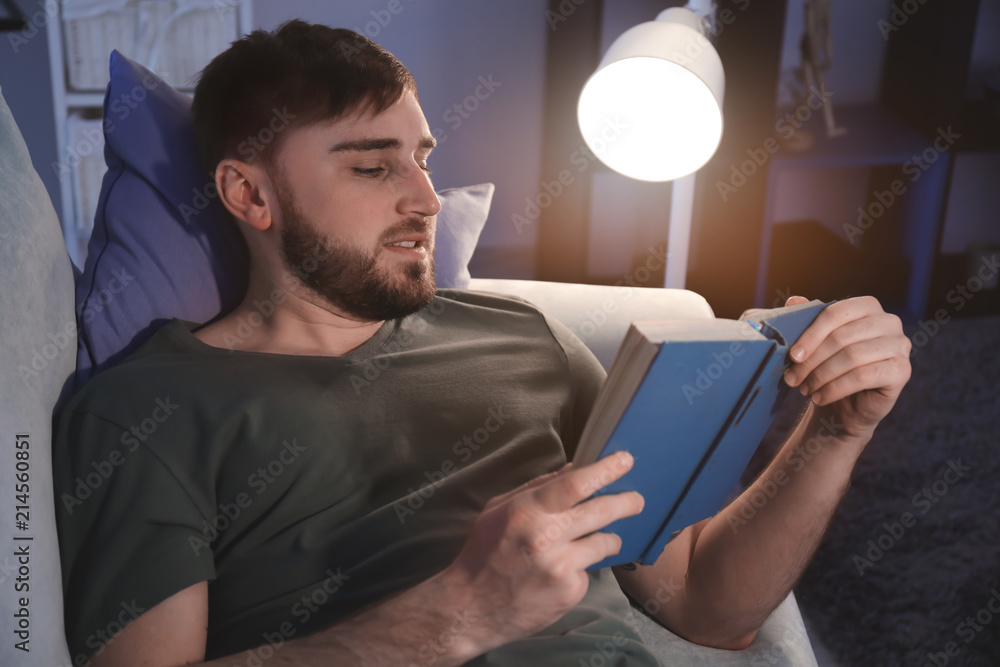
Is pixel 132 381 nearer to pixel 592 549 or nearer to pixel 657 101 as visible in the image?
pixel 592 549

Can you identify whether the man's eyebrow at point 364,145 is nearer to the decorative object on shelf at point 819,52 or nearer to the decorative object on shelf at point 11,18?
the decorative object on shelf at point 819,52

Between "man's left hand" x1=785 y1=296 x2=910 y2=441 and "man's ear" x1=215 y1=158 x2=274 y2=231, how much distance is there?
2.26 ft

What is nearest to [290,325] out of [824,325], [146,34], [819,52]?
[824,325]

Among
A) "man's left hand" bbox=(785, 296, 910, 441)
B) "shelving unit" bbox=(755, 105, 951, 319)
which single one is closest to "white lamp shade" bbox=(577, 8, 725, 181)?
"man's left hand" bbox=(785, 296, 910, 441)

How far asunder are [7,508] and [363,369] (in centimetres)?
38

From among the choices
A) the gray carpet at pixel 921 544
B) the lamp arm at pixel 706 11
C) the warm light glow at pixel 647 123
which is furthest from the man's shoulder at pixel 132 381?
the gray carpet at pixel 921 544

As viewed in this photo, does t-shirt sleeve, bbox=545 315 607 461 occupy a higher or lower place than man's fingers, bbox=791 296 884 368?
lower

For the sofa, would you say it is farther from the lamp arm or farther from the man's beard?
the lamp arm

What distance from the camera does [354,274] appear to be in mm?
937

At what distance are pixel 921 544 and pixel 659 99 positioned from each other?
3.72 ft

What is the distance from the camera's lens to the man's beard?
0.94 meters

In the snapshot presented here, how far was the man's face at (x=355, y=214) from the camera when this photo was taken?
936 millimetres

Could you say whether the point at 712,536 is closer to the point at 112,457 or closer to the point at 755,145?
the point at 112,457

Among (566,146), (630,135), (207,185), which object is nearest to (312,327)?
(207,185)
